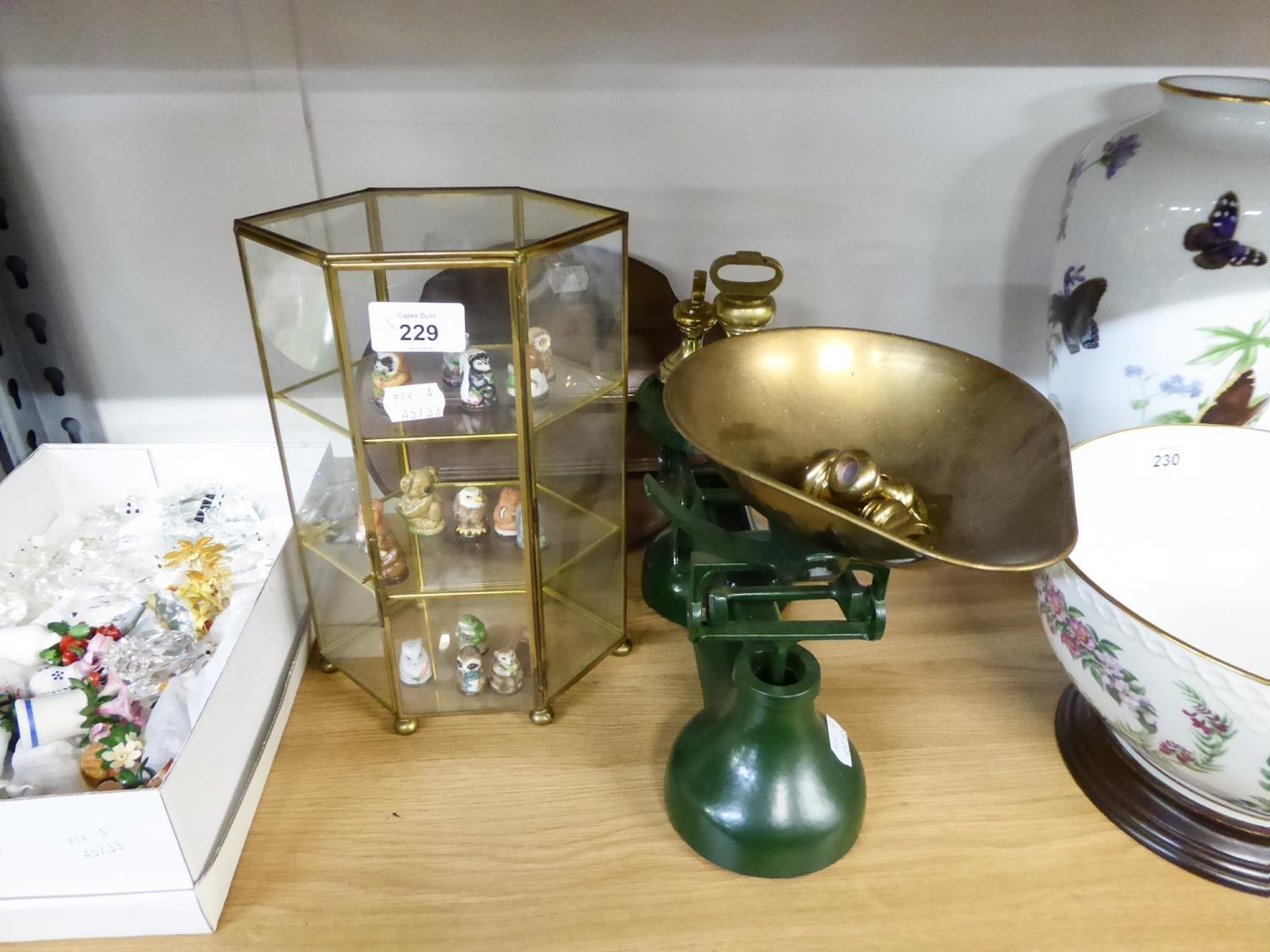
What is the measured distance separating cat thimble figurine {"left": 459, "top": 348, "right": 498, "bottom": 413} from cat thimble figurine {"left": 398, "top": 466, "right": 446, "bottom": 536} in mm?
67

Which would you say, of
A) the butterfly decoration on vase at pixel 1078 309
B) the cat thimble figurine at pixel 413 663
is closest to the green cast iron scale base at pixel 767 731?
the cat thimble figurine at pixel 413 663

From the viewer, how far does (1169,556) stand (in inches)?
29.7

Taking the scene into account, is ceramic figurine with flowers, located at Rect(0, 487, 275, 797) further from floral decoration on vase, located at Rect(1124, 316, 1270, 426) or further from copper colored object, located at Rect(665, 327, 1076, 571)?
floral decoration on vase, located at Rect(1124, 316, 1270, 426)

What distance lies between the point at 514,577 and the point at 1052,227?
677 mm

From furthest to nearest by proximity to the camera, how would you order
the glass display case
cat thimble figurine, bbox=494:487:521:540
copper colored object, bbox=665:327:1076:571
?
cat thimble figurine, bbox=494:487:521:540
the glass display case
copper colored object, bbox=665:327:1076:571

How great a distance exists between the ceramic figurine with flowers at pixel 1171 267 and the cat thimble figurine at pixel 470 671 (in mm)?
569

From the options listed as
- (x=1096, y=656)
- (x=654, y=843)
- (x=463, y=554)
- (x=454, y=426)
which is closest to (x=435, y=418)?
(x=454, y=426)

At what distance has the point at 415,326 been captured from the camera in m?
0.56

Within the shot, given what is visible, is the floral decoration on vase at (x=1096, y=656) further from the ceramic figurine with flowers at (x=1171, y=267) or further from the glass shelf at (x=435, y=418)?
the glass shelf at (x=435, y=418)

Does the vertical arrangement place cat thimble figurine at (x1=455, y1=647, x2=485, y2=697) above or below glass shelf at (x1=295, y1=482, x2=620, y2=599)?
below

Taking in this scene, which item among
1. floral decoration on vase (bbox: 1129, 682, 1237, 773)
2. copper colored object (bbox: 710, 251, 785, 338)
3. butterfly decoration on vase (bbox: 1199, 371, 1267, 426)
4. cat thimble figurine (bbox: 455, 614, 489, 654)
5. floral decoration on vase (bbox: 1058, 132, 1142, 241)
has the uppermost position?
floral decoration on vase (bbox: 1058, 132, 1142, 241)

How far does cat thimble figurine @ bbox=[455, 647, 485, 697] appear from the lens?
70cm

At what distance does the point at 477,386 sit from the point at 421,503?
11 cm

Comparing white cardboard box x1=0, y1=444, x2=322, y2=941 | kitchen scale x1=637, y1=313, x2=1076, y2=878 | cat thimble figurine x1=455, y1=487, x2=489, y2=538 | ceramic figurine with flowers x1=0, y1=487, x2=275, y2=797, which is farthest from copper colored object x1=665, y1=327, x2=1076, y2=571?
ceramic figurine with flowers x1=0, y1=487, x2=275, y2=797
